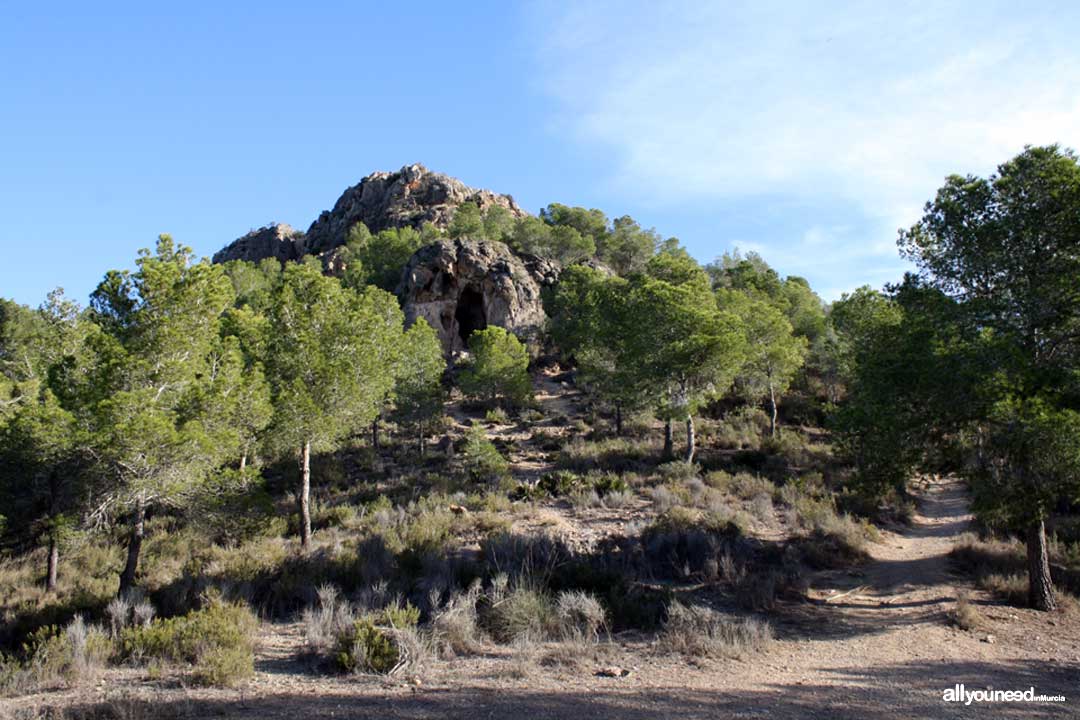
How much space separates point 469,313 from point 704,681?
43.2 m

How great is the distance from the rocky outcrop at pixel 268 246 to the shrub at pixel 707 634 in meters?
95.3

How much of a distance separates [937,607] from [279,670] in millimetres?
11091

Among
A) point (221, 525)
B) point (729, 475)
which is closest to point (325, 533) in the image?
point (221, 525)

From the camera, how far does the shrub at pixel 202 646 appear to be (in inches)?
275

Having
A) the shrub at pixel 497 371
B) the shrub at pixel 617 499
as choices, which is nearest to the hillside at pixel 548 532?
the shrub at pixel 617 499

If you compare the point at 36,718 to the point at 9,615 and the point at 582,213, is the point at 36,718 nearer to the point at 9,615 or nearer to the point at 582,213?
the point at 9,615

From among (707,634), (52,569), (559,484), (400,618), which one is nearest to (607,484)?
(559,484)

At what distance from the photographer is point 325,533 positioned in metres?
16.5

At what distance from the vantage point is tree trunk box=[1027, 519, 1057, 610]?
9930mm

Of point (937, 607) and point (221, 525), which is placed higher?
point (221, 525)

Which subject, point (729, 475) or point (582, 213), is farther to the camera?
point (582, 213)

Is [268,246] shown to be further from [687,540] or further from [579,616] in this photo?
[579,616]

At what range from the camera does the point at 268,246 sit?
98.4 meters

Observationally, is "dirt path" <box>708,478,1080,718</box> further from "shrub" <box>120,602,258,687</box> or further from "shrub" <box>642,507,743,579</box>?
"shrub" <box>120,602,258,687</box>
